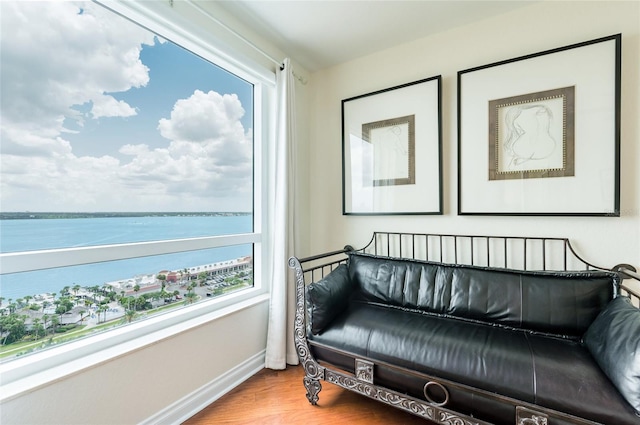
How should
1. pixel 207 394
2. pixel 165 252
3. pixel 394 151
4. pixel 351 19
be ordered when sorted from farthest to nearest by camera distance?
pixel 394 151, pixel 351 19, pixel 207 394, pixel 165 252

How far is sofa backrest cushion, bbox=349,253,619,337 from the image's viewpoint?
1372 millimetres

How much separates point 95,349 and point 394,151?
2.22 m

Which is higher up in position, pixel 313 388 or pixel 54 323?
pixel 54 323

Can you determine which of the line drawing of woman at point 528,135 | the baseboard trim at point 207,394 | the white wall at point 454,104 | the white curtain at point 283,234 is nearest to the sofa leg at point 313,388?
the white curtain at point 283,234

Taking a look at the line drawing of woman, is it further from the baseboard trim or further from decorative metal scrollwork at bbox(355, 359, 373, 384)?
the baseboard trim

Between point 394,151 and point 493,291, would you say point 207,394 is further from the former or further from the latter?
point 394,151

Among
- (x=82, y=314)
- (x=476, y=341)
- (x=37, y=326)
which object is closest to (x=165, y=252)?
(x=82, y=314)

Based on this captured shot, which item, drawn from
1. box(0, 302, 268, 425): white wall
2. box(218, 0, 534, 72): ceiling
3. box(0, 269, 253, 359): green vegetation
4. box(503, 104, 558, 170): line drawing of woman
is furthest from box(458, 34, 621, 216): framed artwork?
box(0, 269, 253, 359): green vegetation

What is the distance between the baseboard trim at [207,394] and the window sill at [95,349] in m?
0.40

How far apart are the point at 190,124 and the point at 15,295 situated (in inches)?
46.4

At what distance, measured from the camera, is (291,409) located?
1.61 m

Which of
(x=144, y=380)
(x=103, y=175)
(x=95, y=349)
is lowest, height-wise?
(x=144, y=380)

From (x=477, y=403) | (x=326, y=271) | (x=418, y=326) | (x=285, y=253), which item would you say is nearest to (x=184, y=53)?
(x=285, y=253)

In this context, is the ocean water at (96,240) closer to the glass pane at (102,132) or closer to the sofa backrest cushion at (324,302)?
the glass pane at (102,132)
